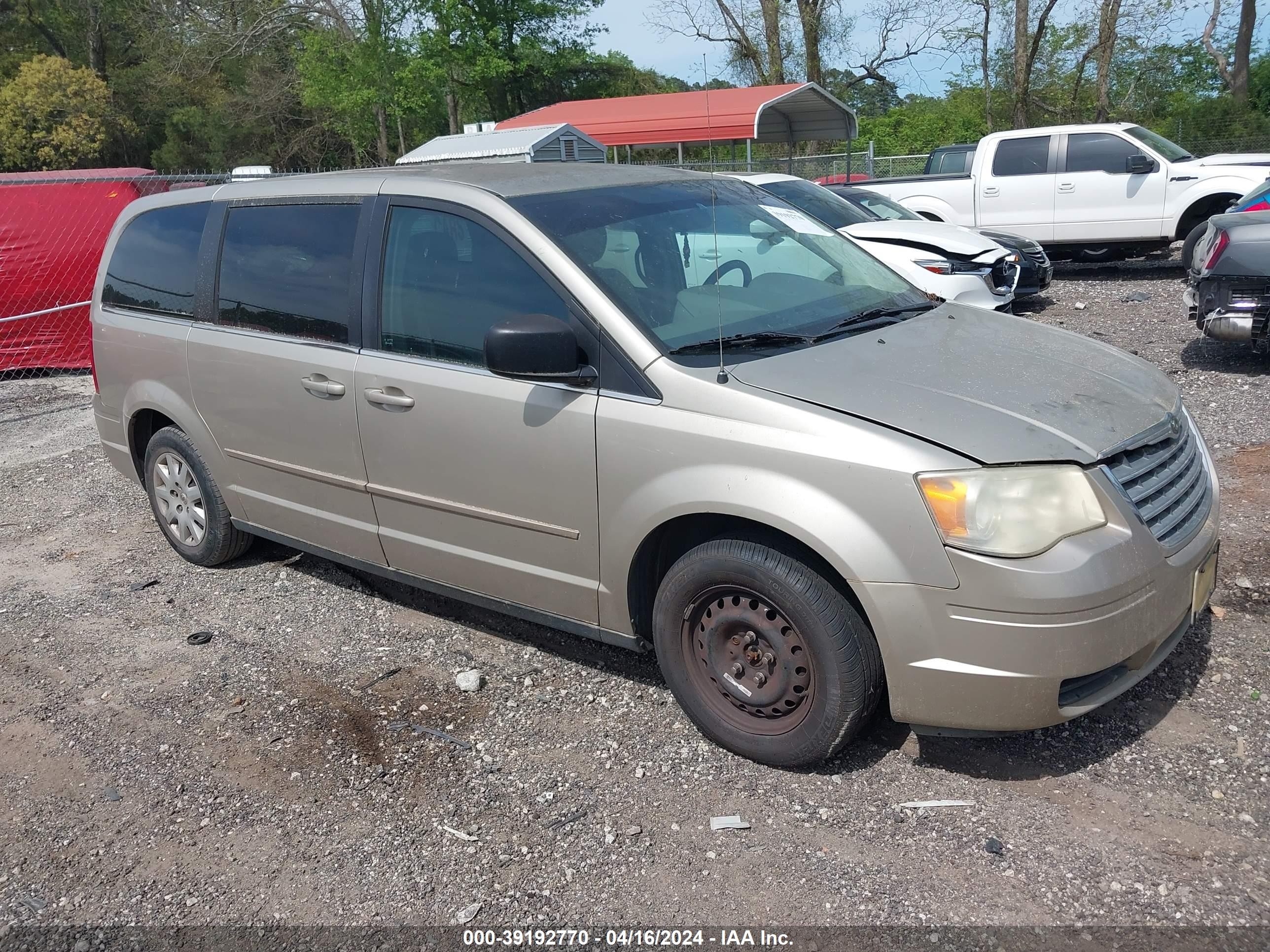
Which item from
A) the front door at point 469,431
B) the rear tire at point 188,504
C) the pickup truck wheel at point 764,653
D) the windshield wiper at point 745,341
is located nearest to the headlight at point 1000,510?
the pickup truck wheel at point 764,653

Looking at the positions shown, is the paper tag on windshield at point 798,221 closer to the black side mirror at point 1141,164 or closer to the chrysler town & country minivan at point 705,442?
the chrysler town & country minivan at point 705,442

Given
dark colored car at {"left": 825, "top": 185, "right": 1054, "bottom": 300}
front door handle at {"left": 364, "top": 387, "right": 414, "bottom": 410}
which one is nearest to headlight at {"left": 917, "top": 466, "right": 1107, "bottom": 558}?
front door handle at {"left": 364, "top": 387, "right": 414, "bottom": 410}

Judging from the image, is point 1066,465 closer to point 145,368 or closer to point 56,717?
point 56,717

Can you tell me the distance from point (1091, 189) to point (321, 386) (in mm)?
12321

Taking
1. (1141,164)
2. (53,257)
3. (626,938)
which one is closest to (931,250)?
(1141,164)

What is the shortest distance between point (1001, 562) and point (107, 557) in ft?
16.3

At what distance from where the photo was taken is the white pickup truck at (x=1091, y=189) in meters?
13.0

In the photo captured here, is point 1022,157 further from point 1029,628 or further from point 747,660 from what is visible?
point 1029,628

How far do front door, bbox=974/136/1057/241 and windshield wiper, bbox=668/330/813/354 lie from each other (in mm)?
11757

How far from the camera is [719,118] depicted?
19.6m

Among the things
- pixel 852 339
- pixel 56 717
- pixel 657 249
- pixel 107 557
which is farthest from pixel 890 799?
pixel 107 557

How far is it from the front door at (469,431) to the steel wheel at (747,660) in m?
0.44

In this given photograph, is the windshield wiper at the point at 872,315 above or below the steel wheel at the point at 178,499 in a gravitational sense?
above

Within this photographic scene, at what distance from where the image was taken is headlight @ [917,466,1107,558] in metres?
2.79
